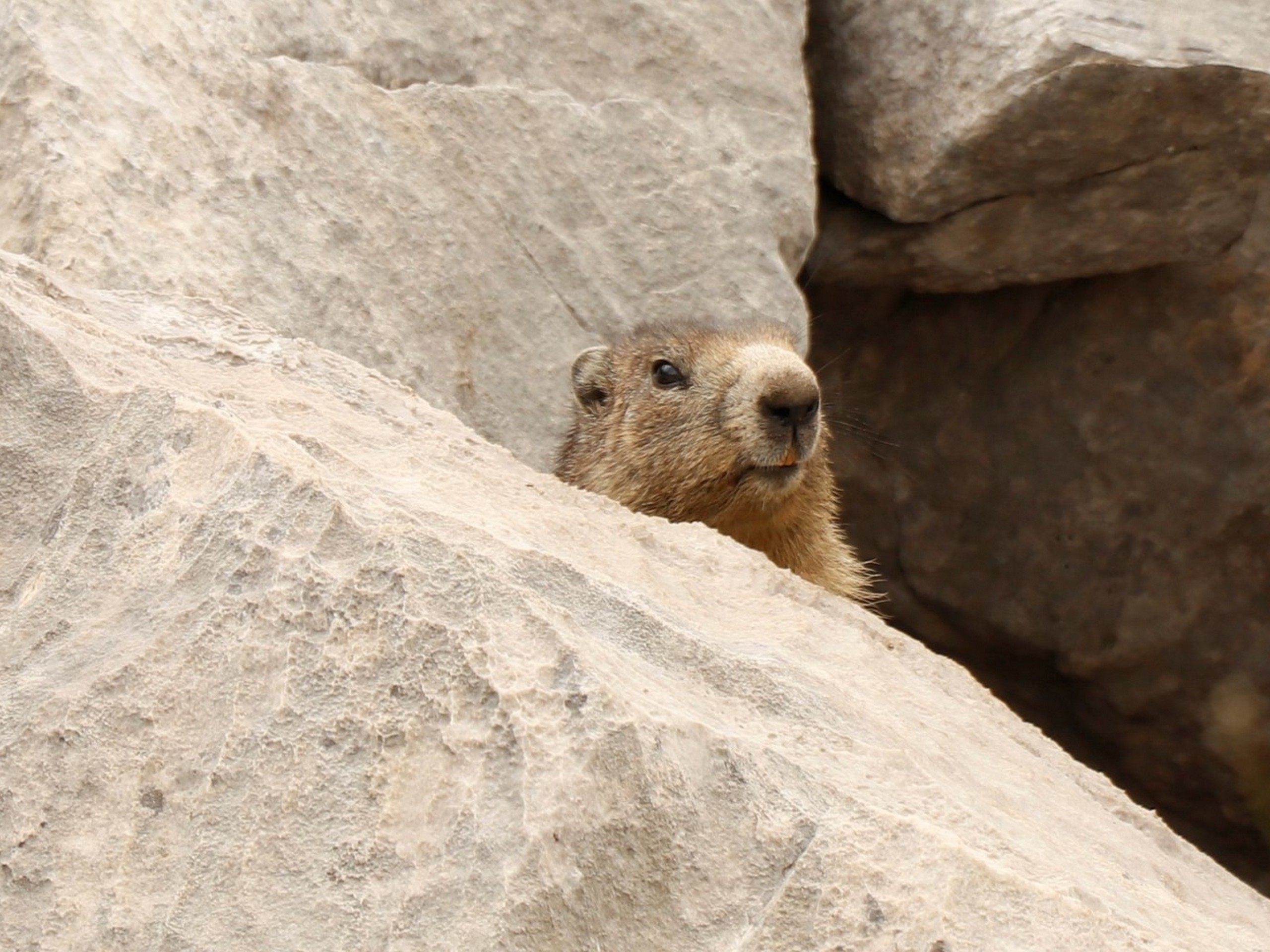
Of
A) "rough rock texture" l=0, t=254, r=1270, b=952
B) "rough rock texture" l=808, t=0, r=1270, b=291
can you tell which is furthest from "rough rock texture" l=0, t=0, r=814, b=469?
"rough rock texture" l=0, t=254, r=1270, b=952

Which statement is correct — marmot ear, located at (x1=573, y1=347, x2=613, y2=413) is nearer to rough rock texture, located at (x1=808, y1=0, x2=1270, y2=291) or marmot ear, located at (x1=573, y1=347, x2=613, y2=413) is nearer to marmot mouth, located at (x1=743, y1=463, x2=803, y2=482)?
marmot mouth, located at (x1=743, y1=463, x2=803, y2=482)

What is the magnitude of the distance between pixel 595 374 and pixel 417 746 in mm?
3352

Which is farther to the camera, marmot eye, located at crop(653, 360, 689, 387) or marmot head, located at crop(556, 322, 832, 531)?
marmot eye, located at crop(653, 360, 689, 387)

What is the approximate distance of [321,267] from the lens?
4574mm

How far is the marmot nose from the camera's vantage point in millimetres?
4504

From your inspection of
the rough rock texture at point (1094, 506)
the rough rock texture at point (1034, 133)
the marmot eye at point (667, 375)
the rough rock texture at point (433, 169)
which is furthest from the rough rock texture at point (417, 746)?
the rough rock texture at point (1094, 506)

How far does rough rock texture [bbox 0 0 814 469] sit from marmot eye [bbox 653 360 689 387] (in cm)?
41

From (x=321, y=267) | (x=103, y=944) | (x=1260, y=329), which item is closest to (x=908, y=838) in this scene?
(x=103, y=944)

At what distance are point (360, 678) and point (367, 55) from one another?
332cm

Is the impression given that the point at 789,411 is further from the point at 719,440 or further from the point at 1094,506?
the point at 1094,506

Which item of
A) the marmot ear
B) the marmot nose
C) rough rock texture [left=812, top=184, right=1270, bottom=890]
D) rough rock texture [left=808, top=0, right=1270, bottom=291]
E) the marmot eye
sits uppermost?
rough rock texture [left=808, top=0, right=1270, bottom=291]

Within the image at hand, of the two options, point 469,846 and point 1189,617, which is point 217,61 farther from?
point 1189,617

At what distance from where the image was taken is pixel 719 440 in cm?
470

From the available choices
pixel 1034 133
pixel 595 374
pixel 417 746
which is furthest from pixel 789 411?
pixel 417 746
